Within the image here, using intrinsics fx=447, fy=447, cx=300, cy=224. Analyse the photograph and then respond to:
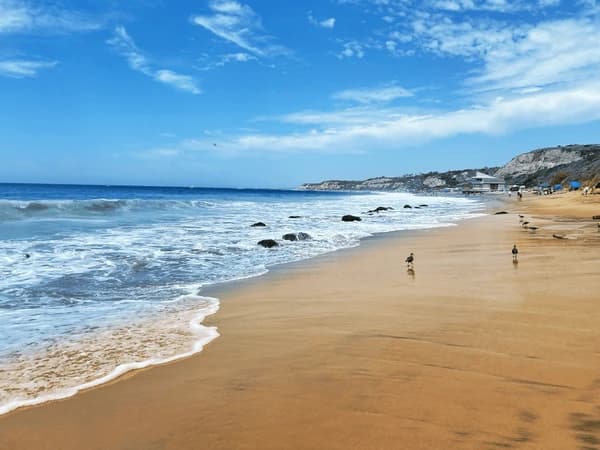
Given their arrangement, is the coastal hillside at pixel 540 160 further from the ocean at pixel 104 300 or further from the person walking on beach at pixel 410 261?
the person walking on beach at pixel 410 261

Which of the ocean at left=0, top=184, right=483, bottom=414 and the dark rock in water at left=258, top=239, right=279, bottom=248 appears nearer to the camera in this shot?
the ocean at left=0, top=184, right=483, bottom=414

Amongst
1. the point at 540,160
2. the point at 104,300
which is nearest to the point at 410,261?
the point at 104,300

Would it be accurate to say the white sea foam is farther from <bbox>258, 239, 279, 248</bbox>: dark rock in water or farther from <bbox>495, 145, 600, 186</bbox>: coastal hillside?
<bbox>495, 145, 600, 186</bbox>: coastal hillside

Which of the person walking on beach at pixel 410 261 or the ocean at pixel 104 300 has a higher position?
the person walking on beach at pixel 410 261

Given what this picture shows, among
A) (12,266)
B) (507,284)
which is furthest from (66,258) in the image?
(507,284)

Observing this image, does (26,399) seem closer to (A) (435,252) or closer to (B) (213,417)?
(B) (213,417)

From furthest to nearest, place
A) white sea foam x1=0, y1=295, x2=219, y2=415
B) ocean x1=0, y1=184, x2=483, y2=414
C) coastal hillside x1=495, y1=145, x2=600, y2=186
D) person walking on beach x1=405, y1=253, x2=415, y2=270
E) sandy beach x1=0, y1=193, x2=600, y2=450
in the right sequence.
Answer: coastal hillside x1=495, y1=145, x2=600, y2=186 < person walking on beach x1=405, y1=253, x2=415, y2=270 < ocean x1=0, y1=184, x2=483, y2=414 < white sea foam x1=0, y1=295, x2=219, y2=415 < sandy beach x1=0, y1=193, x2=600, y2=450

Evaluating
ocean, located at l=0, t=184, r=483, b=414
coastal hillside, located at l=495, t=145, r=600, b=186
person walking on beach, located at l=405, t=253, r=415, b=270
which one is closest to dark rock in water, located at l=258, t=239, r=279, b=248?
ocean, located at l=0, t=184, r=483, b=414

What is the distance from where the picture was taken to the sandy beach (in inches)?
118

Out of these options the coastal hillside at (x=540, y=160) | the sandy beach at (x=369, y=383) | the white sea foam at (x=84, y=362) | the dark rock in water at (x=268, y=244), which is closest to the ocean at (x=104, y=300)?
the white sea foam at (x=84, y=362)

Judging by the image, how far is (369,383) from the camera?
3787mm

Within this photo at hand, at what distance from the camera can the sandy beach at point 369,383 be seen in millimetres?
3004

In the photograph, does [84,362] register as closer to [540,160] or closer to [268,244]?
[268,244]

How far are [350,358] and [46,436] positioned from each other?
8.58 feet
